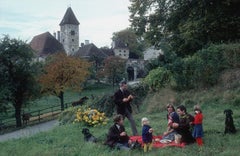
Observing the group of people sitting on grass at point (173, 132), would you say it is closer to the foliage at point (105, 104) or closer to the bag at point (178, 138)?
the bag at point (178, 138)

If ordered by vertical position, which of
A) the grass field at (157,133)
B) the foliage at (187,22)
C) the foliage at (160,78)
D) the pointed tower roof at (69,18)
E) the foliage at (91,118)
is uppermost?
the pointed tower roof at (69,18)

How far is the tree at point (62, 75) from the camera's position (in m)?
37.9

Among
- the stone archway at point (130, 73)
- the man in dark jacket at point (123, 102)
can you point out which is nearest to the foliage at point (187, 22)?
the man in dark jacket at point (123, 102)

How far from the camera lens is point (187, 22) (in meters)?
23.1

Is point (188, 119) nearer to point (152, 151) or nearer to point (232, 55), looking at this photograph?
point (152, 151)

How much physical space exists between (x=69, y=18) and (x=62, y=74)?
170ft

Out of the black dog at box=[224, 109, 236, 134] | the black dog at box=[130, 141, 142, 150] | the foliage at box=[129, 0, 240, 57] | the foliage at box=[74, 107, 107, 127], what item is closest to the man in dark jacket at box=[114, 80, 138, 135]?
the black dog at box=[130, 141, 142, 150]

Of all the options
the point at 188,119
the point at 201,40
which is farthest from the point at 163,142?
the point at 201,40

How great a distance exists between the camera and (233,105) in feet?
53.7

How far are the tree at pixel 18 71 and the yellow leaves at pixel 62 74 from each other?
151 inches

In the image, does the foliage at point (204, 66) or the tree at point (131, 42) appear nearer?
the foliage at point (204, 66)

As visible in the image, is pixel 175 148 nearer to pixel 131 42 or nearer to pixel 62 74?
pixel 62 74

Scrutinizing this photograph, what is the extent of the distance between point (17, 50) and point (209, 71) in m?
19.6

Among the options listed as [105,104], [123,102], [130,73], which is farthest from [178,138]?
[130,73]
